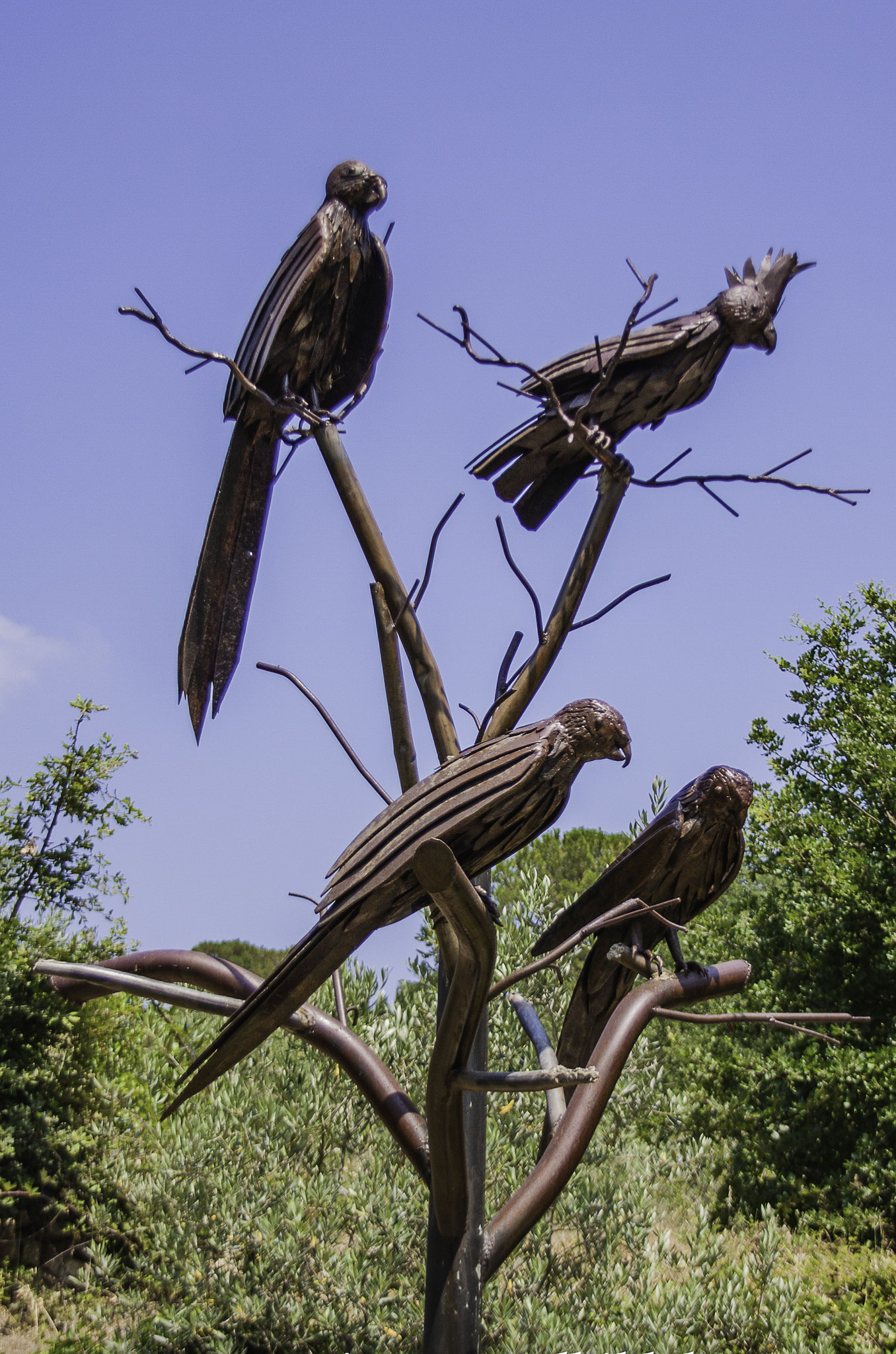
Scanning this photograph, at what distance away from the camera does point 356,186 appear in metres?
2.78

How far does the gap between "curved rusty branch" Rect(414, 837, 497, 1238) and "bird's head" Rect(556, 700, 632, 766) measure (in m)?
0.34

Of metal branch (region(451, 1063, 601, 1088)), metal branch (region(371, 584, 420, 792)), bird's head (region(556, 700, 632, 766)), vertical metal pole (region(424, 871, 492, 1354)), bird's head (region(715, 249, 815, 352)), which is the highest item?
bird's head (region(715, 249, 815, 352))

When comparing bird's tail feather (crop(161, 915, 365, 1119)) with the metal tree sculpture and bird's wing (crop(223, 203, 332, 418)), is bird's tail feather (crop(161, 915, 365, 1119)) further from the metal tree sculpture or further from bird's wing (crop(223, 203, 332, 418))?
bird's wing (crop(223, 203, 332, 418))

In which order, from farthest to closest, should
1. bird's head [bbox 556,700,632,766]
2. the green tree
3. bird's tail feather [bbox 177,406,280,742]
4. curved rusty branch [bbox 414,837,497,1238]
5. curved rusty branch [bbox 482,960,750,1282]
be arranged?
the green tree < bird's tail feather [bbox 177,406,280,742] < curved rusty branch [bbox 482,960,750,1282] < bird's head [bbox 556,700,632,766] < curved rusty branch [bbox 414,837,497,1238]

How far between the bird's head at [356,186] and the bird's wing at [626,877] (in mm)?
1762

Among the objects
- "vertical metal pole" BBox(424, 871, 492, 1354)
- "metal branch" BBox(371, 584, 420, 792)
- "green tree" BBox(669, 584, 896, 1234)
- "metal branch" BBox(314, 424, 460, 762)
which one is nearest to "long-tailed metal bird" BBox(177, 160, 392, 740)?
"metal branch" BBox(314, 424, 460, 762)

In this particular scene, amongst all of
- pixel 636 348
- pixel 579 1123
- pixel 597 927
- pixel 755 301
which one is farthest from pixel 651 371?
pixel 579 1123

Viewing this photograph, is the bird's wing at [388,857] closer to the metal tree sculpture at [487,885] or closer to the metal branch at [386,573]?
the metal tree sculpture at [487,885]

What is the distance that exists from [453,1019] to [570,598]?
1235 mm

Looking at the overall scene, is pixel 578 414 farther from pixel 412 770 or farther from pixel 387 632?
pixel 412 770

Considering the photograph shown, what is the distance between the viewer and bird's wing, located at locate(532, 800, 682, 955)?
227 cm

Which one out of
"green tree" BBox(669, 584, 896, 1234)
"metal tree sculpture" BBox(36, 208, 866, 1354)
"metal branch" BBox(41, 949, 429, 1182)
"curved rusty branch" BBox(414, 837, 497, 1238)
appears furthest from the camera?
"green tree" BBox(669, 584, 896, 1234)

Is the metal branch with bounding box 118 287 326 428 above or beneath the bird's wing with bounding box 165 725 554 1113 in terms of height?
above

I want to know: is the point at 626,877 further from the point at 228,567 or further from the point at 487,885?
the point at 228,567
